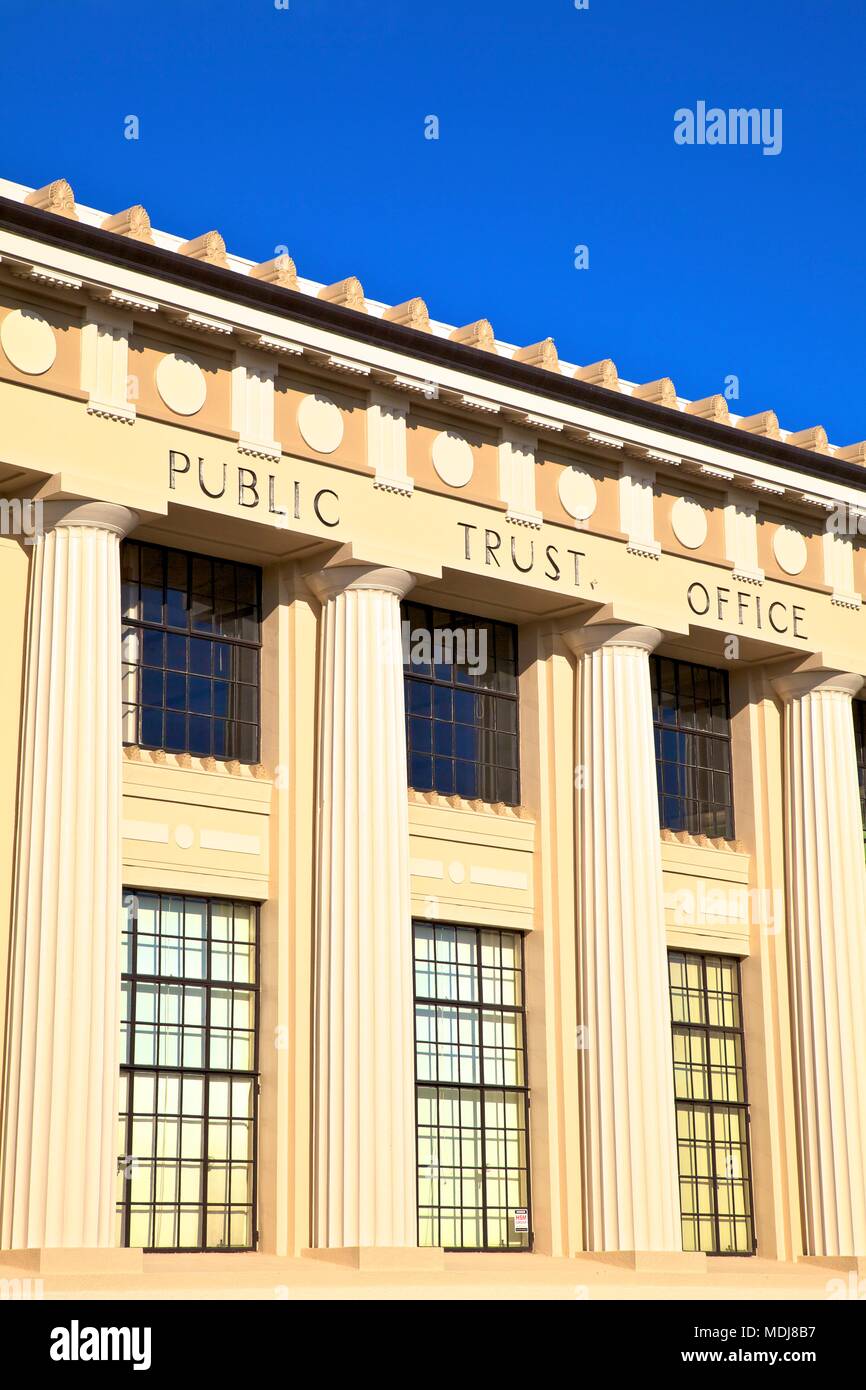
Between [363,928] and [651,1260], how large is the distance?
6550 millimetres

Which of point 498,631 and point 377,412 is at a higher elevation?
point 377,412

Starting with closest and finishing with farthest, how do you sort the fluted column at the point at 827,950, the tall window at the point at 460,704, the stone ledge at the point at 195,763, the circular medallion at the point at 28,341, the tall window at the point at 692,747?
the circular medallion at the point at 28,341, the stone ledge at the point at 195,763, the tall window at the point at 460,704, the fluted column at the point at 827,950, the tall window at the point at 692,747

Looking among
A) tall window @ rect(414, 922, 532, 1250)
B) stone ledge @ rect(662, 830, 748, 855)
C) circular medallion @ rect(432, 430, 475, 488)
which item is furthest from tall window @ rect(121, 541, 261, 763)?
stone ledge @ rect(662, 830, 748, 855)

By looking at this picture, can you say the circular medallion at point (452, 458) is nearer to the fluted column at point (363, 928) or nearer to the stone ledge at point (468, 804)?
the fluted column at point (363, 928)

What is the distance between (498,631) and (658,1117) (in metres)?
7.77

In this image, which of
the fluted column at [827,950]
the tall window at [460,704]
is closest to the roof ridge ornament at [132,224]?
the tall window at [460,704]

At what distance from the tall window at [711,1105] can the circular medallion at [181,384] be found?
39.3ft

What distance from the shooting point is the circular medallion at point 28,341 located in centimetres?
2433

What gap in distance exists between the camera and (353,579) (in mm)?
27281

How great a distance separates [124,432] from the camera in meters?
25.2

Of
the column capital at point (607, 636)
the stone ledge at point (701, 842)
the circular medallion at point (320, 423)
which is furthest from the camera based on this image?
the stone ledge at point (701, 842)

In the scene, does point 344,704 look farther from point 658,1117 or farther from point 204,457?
point 658,1117
